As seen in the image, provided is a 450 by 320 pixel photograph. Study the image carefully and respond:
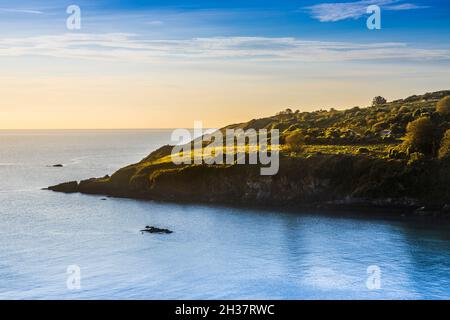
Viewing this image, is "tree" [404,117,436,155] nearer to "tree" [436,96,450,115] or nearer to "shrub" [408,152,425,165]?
"shrub" [408,152,425,165]

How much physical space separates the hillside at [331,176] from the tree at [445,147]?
17 cm

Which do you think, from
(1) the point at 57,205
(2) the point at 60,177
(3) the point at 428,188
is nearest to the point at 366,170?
(3) the point at 428,188

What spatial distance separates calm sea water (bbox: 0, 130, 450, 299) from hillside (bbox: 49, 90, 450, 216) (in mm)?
7231

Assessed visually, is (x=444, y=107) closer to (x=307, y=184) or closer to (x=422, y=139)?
(x=422, y=139)

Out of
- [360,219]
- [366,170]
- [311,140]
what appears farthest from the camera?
[311,140]

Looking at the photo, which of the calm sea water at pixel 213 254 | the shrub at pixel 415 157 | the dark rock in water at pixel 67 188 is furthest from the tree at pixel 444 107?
the dark rock in water at pixel 67 188

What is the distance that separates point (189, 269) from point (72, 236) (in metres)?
25.0

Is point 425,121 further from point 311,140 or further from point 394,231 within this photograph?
point 394,231

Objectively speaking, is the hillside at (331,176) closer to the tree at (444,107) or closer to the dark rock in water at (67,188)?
the dark rock in water at (67,188)

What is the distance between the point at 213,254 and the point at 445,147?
165ft

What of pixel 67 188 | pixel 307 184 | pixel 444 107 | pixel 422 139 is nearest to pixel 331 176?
pixel 307 184

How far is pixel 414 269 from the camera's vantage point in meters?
54.1

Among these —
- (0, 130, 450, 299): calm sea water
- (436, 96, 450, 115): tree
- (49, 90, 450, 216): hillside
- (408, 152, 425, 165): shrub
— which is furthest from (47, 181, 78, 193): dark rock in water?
(436, 96, 450, 115): tree

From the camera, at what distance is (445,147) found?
92.8m
